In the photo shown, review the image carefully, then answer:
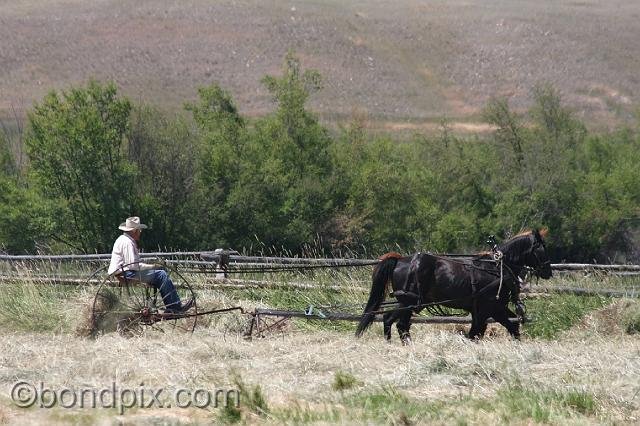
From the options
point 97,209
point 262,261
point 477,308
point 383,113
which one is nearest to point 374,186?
point 97,209

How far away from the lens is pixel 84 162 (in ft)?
121

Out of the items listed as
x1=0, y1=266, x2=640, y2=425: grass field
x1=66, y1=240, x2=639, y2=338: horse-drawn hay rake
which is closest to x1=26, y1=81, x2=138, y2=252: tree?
x1=0, y1=266, x2=640, y2=425: grass field

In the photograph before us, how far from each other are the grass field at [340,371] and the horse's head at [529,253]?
92 cm

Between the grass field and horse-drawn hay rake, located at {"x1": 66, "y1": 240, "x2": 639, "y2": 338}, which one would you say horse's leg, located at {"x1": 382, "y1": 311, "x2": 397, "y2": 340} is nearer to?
horse-drawn hay rake, located at {"x1": 66, "y1": 240, "x2": 639, "y2": 338}

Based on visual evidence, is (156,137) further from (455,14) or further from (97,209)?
(455,14)

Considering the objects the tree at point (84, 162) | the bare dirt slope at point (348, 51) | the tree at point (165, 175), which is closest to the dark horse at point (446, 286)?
the tree at point (84, 162)

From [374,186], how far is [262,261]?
1095 inches

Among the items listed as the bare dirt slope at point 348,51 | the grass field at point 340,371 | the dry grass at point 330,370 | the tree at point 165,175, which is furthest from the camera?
the bare dirt slope at point 348,51

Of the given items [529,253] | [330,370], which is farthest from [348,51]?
[330,370]

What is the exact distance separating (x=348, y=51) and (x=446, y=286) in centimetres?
11166

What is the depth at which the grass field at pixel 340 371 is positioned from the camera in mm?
7645

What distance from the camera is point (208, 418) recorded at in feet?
25.2

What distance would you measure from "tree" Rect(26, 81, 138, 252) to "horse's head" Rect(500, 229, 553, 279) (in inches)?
1058

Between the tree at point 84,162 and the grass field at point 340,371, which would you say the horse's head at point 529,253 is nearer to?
the grass field at point 340,371
